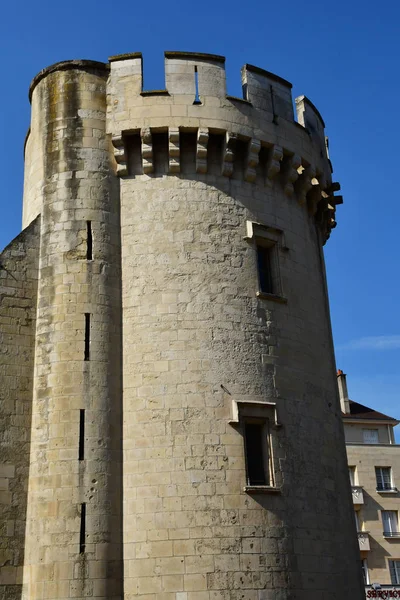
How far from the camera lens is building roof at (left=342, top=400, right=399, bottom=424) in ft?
142

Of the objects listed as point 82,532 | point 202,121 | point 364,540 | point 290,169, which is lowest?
point 82,532

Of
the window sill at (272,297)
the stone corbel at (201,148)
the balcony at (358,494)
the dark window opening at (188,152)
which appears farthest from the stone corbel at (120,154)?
the balcony at (358,494)

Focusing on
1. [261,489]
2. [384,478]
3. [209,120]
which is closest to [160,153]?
[209,120]

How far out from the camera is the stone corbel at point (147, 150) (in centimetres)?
1555

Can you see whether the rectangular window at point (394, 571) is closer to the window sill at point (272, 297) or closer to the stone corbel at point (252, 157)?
the window sill at point (272, 297)

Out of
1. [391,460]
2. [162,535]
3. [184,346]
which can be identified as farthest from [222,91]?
[391,460]

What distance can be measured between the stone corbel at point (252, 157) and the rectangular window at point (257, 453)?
18.1ft

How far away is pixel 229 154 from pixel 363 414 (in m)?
31.5

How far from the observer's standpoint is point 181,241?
599 inches

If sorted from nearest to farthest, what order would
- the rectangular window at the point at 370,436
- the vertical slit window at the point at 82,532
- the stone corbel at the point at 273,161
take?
the vertical slit window at the point at 82,532 < the stone corbel at the point at 273,161 < the rectangular window at the point at 370,436

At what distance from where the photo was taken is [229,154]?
15.8m

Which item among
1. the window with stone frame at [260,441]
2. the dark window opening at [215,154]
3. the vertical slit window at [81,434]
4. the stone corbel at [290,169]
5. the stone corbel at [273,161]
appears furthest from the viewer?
the stone corbel at [290,169]

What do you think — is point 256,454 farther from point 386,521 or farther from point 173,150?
point 386,521

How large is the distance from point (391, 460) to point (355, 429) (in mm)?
3031
